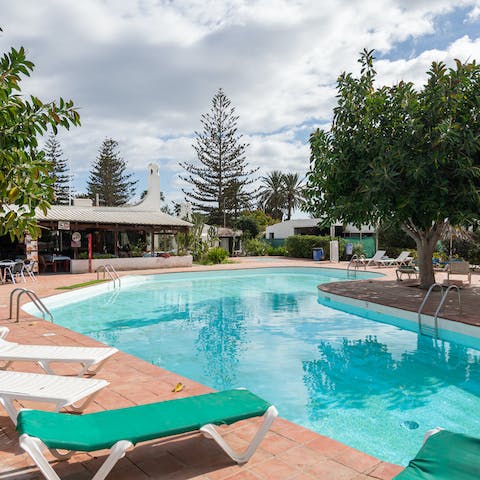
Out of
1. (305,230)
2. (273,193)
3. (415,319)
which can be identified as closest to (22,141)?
(415,319)

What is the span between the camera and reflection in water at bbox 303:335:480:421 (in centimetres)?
564

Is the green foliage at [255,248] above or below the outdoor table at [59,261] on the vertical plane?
above

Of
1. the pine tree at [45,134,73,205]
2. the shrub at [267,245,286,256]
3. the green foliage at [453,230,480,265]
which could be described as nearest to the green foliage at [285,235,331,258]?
the shrub at [267,245,286,256]

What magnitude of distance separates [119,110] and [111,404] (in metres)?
21.0

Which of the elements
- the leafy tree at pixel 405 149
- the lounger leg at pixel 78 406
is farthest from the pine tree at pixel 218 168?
the lounger leg at pixel 78 406

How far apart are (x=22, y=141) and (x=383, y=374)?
599cm

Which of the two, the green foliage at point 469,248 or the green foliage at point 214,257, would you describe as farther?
the green foliage at point 214,257

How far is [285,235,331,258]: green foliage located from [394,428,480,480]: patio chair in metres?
26.3

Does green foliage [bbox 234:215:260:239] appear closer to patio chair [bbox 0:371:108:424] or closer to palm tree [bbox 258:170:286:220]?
palm tree [bbox 258:170:286:220]

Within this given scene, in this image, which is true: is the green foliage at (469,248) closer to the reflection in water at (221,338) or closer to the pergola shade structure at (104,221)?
the pergola shade structure at (104,221)

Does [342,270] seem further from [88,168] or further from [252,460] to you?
[88,168]

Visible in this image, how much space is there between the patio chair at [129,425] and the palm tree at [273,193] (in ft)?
168

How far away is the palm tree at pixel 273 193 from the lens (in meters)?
53.6

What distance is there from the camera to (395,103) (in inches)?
457
